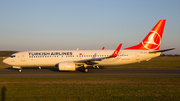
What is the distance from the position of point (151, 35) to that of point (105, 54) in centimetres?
757

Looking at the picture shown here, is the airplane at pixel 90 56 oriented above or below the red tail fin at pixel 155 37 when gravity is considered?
below

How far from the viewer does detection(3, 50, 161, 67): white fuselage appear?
73.9 feet

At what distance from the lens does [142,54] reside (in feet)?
74.9

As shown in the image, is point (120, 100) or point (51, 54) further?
point (51, 54)

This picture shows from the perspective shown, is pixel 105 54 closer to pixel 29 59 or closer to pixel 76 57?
pixel 76 57

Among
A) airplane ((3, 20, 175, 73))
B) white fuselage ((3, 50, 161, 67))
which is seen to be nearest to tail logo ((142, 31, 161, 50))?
airplane ((3, 20, 175, 73))

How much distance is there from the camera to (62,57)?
22.7 metres

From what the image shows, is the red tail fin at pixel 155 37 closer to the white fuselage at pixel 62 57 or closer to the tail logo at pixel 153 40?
the tail logo at pixel 153 40

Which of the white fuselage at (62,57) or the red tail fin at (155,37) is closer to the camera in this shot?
the white fuselage at (62,57)

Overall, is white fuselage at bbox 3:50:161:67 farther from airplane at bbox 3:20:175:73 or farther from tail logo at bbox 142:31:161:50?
tail logo at bbox 142:31:161:50

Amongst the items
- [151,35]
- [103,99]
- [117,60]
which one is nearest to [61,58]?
[117,60]

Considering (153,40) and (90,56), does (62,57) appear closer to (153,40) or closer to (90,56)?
(90,56)

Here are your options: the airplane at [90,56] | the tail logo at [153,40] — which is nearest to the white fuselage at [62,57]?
the airplane at [90,56]

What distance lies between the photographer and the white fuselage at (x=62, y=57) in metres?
22.5
